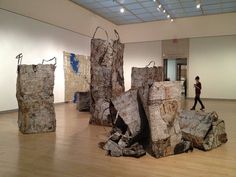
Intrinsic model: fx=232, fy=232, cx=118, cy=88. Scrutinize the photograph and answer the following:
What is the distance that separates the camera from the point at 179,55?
12.6 metres

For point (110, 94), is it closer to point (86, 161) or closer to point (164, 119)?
point (164, 119)

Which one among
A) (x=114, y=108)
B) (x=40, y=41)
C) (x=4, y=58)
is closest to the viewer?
(x=114, y=108)

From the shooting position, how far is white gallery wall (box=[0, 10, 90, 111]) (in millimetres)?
7102

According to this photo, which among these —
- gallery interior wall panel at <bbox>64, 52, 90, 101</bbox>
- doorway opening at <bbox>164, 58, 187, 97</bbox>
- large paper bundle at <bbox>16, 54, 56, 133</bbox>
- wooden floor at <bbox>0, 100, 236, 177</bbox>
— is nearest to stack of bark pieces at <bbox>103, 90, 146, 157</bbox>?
wooden floor at <bbox>0, 100, 236, 177</bbox>

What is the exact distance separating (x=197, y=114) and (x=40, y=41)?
645 cm

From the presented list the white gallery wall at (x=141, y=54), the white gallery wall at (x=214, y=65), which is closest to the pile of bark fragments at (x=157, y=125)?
the white gallery wall at (x=214, y=65)

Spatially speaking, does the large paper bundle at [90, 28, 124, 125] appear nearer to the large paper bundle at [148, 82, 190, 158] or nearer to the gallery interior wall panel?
the large paper bundle at [148, 82, 190, 158]

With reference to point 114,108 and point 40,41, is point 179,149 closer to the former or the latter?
point 114,108

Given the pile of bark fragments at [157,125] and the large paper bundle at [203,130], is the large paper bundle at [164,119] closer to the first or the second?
the pile of bark fragments at [157,125]

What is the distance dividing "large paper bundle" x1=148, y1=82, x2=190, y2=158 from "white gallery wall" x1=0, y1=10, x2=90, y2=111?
5466mm

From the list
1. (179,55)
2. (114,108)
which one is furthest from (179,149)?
(179,55)

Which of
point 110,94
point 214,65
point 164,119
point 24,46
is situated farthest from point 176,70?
point 164,119

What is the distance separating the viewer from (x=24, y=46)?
7.81 m

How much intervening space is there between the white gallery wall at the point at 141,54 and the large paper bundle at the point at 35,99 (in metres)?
9.12
